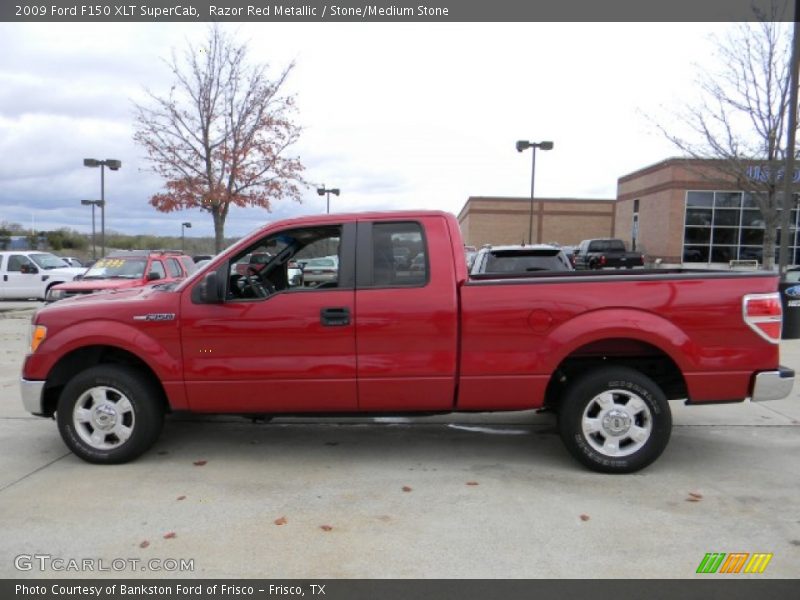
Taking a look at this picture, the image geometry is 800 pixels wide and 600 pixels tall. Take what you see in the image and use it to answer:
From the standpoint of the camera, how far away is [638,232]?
40031 mm

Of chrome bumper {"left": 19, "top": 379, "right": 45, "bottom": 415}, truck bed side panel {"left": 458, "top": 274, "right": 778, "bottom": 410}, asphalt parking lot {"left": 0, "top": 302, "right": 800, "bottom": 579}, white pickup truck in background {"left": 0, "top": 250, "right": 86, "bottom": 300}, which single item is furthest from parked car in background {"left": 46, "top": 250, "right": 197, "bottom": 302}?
truck bed side panel {"left": 458, "top": 274, "right": 778, "bottom": 410}

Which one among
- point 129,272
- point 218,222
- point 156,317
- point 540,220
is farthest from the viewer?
point 540,220

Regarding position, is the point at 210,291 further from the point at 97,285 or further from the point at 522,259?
the point at 97,285

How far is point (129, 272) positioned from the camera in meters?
12.0

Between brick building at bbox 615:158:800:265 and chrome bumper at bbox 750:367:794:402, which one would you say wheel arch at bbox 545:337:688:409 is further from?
brick building at bbox 615:158:800:265

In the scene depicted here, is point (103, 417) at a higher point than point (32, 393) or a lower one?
lower

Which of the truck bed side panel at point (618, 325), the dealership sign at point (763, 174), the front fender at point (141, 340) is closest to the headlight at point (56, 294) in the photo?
the front fender at point (141, 340)

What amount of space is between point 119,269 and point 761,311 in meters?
11.4

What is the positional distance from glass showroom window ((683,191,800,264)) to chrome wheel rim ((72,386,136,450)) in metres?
34.6

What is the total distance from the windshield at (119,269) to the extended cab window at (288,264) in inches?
300

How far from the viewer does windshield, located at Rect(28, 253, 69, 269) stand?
18.2 m

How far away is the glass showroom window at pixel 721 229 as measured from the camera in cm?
3272

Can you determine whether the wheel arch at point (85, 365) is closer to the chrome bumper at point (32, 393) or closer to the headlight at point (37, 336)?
the chrome bumper at point (32, 393)

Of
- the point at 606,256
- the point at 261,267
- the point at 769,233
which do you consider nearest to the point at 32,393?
the point at 261,267
